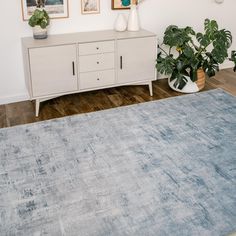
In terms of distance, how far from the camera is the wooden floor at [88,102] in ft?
10.8

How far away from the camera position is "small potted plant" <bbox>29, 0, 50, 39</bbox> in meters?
3.16

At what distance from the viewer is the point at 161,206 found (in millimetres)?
2090

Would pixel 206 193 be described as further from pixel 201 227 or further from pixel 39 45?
pixel 39 45

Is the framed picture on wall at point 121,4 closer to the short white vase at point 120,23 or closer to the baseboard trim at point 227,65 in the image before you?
the short white vase at point 120,23

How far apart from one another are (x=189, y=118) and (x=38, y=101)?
1.45 meters

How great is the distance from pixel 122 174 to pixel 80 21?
1.86 m

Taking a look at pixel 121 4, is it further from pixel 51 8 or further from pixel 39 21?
pixel 39 21

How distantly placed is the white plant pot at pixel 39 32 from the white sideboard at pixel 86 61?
2.0 inches

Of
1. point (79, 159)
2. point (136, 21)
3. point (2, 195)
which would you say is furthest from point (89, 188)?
point (136, 21)

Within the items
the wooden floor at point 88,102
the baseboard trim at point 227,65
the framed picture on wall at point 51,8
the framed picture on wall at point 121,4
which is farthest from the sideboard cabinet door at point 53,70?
the baseboard trim at point 227,65

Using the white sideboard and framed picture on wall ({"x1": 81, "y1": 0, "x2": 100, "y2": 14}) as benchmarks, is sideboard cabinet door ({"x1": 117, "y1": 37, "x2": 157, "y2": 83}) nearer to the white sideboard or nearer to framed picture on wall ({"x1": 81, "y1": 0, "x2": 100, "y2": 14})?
the white sideboard

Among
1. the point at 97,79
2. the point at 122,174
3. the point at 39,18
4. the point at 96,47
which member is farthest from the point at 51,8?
the point at 122,174

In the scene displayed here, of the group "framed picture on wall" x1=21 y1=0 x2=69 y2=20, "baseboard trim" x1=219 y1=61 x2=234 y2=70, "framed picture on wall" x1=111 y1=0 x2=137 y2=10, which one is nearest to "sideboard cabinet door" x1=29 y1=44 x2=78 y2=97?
"framed picture on wall" x1=21 y1=0 x2=69 y2=20

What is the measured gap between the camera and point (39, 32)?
323 centimetres
